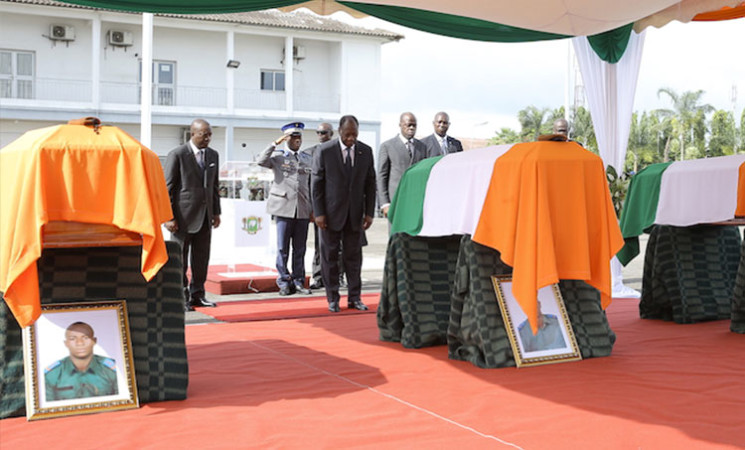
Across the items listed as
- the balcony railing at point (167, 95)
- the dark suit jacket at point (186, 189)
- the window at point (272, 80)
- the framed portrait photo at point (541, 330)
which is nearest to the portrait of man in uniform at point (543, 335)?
the framed portrait photo at point (541, 330)

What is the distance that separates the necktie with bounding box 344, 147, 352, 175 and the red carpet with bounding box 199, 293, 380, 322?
1237mm

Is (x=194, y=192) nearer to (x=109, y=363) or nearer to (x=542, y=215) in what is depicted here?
(x=109, y=363)

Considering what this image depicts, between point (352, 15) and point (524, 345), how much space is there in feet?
12.3

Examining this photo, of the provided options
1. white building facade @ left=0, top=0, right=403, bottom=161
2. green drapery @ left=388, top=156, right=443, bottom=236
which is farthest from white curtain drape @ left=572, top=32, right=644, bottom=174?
white building facade @ left=0, top=0, right=403, bottom=161

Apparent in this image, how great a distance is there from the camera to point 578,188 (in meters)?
4.25

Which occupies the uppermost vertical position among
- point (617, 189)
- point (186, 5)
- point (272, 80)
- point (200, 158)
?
point (272, 80)

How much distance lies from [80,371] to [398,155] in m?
4.13

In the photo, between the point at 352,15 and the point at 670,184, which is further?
the point at 352,15

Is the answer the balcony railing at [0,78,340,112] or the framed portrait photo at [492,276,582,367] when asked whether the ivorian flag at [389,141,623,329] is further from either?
the balcony railing at [0,78,340,112]

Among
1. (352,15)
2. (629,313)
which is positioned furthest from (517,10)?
(629,313)

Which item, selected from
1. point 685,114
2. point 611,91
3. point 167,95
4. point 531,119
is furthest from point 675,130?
point 611,91

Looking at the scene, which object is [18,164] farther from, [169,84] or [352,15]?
[169,84]

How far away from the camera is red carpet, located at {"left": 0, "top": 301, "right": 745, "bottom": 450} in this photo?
3.01 metres

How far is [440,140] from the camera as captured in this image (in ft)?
24.1
